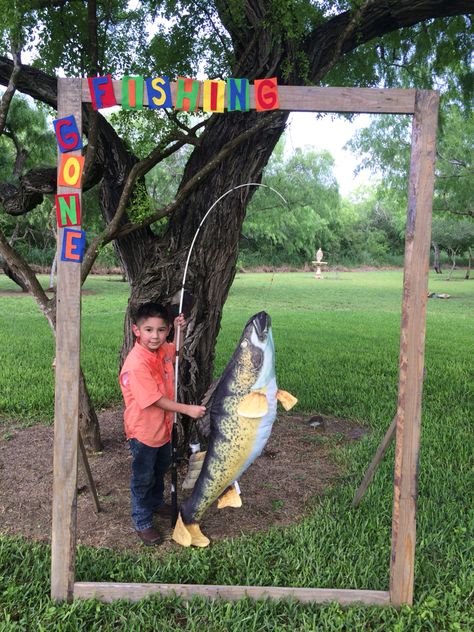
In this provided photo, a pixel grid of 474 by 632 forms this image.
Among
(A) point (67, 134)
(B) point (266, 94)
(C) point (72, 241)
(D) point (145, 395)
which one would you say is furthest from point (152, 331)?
(B) point (266, 94)

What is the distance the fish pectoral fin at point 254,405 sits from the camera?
2.72 m

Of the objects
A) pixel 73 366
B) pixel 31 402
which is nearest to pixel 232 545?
pixel 73 366

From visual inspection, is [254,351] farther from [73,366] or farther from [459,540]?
[459,540]

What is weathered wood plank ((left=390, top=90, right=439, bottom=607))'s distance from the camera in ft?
7.92

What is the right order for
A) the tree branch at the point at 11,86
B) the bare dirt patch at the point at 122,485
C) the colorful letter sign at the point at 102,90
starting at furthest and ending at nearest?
the tree branch at the point at 11,86, the bare dirt patch at the point at 122,485, the colorful letter sign at the point at 102,90

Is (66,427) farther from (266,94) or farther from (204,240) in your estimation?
(204,240)

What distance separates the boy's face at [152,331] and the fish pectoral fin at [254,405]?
0.61 m

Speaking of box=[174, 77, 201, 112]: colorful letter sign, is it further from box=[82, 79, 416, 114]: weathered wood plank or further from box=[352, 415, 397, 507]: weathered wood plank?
box=[352, 415, 397, 507]: weathered wood plank

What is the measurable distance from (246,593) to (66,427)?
45.8 inches

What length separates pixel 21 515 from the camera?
3355 millimetres

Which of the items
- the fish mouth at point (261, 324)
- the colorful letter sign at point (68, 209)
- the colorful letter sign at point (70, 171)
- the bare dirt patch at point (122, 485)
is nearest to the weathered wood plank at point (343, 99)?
the colorful letter sign at point (70, 171)

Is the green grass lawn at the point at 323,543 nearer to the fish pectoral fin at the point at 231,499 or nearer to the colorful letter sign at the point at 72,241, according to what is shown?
the fish pectoral fin at the point at 231,499

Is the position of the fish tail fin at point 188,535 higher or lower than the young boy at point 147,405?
lower

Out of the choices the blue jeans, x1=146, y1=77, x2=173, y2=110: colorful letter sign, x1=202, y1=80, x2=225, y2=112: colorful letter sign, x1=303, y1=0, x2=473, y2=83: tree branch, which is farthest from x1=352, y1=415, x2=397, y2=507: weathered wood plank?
x1=303, y1=0, x2=473, y2=83: tree branch
